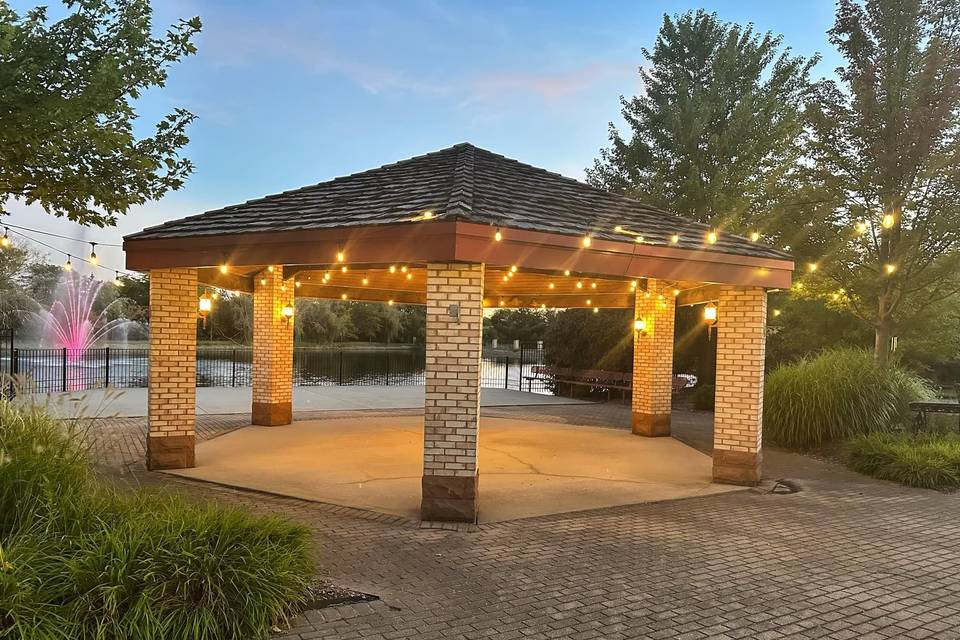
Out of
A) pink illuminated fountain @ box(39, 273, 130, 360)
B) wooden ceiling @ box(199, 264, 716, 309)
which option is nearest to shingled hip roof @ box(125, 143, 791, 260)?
wooden ceiling @ box(199, 264, 716, 309)

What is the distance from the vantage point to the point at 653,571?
4637 mm

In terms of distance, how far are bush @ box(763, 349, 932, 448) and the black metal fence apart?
37.4 ft

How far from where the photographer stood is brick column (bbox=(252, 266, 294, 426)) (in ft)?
37.5

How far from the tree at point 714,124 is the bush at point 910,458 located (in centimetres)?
752

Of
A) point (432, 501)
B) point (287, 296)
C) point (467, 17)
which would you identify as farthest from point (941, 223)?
point (287, 296)

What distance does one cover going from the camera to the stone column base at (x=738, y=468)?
303 inches

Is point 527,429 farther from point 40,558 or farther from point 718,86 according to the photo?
point 718,86

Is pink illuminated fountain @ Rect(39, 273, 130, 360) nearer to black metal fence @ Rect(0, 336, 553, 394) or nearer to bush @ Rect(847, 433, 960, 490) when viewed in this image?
black metal fence @ Rect(0, 336, 553, 394)

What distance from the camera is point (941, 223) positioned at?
11.9 m

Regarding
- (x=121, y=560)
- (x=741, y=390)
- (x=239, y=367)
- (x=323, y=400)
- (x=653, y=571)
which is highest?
(x=741, y=390)

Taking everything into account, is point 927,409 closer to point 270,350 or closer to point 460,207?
point 460,207

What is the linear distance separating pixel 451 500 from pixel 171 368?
14.3 ft

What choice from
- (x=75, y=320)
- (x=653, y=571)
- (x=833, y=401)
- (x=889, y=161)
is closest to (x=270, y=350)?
(x=653, y=571)

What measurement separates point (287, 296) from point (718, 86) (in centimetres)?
1423
